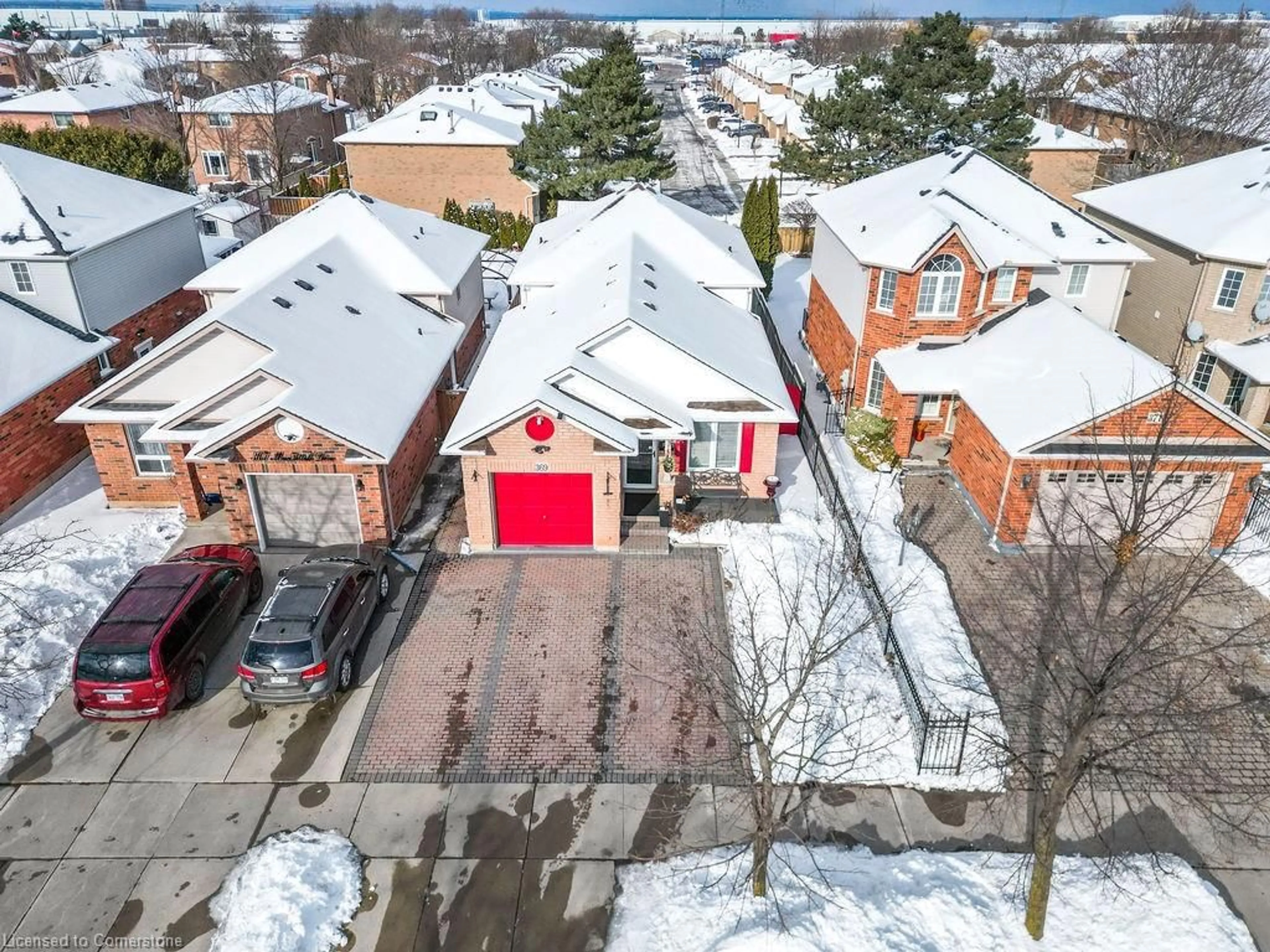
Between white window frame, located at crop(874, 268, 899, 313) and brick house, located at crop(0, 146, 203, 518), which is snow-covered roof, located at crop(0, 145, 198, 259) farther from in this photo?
white window frame, located at crop(874, 268, 899, 313)

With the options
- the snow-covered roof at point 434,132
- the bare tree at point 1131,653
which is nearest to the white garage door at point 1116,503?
the bare tree at point 1131,653

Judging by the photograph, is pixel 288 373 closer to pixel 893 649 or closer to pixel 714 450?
pixel 714 450

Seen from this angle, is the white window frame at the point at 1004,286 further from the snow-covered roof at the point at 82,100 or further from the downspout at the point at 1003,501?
the snow-covered roof at the point at 82,100

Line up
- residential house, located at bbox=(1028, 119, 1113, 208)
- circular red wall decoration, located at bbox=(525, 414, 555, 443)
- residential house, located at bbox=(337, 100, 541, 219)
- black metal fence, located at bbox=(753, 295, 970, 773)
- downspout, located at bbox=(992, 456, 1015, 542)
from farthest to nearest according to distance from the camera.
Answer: residential house, located at bbox=(1028, 119, 1113, 208), residential house, located at bbox=(337, 100, 541, 219), downspout, located at bbox=(992, 456, 1015, 542), circular red wall decoration, located at bbox=(525, 414, 555, 443), black metal fence, located at bbox=(753, 295, 970, 773)

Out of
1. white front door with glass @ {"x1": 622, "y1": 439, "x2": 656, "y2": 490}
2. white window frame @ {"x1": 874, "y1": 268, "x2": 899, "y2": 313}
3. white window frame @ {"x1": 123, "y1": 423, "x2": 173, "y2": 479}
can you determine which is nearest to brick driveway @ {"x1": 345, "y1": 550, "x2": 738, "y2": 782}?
white front door with glass @ {"x1": 622, "y1": 439, "x2": 656, "y2": 490}

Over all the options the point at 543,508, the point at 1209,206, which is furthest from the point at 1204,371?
the point at 543,508

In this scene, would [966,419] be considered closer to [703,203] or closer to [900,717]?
[900,717]

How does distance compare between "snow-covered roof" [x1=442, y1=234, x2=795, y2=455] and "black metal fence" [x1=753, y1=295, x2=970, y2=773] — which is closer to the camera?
"black metal fence" [x1=753, y1=295, x2=970, y2=773]
